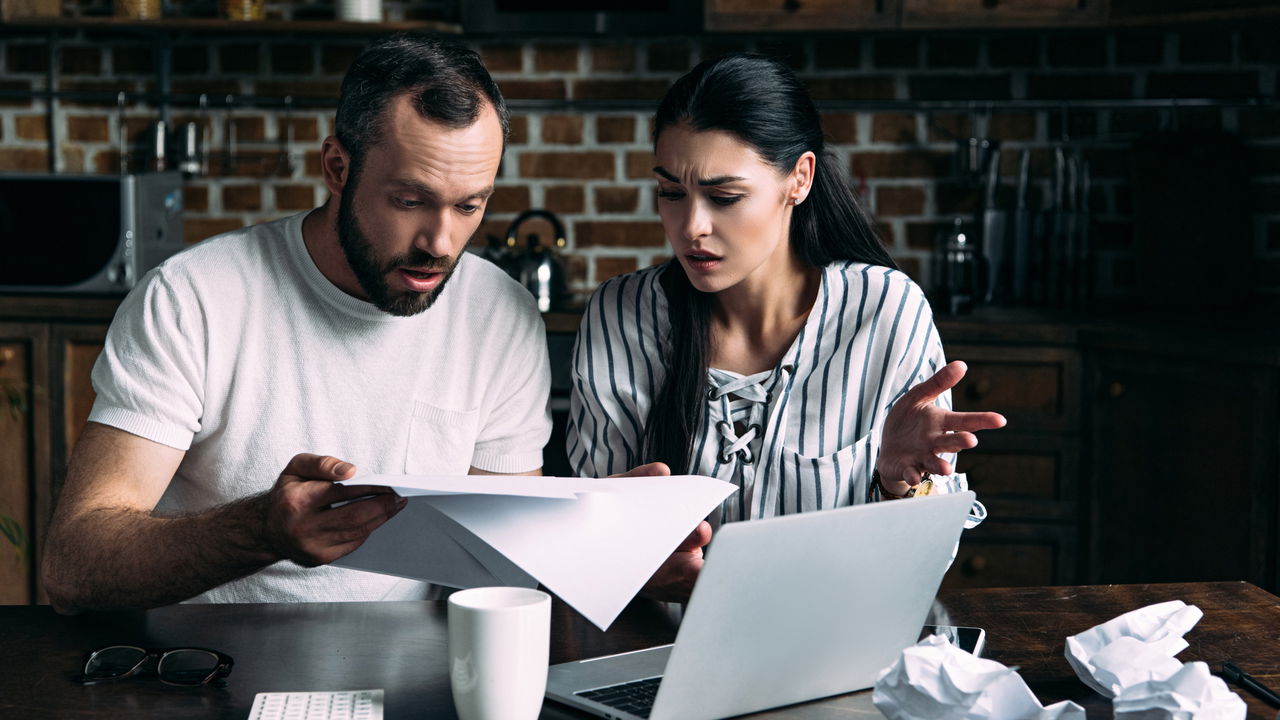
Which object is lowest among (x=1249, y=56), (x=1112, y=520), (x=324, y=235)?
(x=1112, y=520)

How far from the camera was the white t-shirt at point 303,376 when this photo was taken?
54.6 inches

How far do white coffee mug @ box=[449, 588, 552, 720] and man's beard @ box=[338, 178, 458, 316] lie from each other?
0.60 metres

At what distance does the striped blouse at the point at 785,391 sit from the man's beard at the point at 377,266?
285 mm

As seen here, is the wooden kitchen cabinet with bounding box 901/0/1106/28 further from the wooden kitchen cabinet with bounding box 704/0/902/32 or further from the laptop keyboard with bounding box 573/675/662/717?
the laptop keyboard with bounding box 573/675/662/717

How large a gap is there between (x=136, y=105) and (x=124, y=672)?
2598 millimetres

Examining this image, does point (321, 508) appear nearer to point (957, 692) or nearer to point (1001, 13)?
point (957, 692)

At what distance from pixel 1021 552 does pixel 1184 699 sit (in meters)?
1.86

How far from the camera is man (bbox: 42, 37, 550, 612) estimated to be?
4.41 feet

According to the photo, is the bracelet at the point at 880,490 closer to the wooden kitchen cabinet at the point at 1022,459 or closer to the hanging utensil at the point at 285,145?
the wooden kitchen cabinet at the point at 1022,459

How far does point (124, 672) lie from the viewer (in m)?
0.95

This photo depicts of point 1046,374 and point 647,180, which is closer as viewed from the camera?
point 1046,374

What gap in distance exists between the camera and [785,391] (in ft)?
5.16

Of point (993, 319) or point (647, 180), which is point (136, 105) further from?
point (993, 319)

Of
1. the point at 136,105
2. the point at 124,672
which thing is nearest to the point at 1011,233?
the point at 136,105
